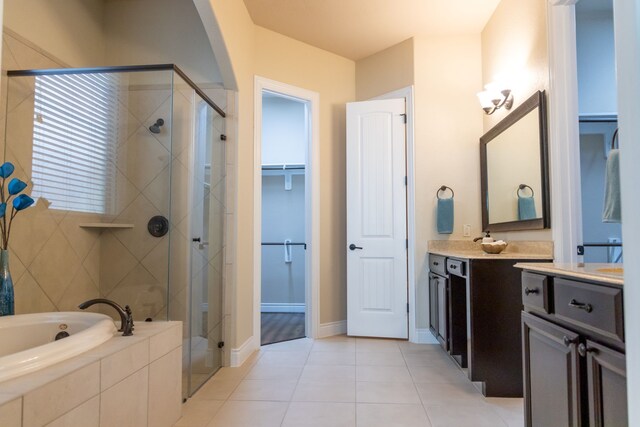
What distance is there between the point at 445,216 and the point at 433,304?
791 millimetres

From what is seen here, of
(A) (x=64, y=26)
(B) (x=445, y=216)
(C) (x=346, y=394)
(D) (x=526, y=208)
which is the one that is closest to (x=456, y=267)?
(D) (x=526, y=208)

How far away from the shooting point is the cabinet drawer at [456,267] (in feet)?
8.43

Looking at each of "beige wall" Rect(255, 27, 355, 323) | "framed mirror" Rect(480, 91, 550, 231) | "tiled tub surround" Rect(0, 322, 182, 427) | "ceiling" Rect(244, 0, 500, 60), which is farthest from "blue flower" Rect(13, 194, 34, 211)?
"framed mirror" Rect(480, 91, 550, 231)

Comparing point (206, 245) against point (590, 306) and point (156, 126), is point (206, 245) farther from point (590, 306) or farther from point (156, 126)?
point (590, 306)

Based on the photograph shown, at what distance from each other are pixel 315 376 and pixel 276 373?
0.29 m

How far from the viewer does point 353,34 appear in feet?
12.1

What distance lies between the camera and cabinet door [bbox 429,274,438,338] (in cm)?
326

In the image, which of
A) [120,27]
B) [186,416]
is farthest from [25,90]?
[186,416]

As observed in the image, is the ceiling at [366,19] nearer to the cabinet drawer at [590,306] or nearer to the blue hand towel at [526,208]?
the blue hand towel at [526,208]

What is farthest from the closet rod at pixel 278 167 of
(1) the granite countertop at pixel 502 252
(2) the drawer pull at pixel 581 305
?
(2) the drawer pull at pixel 581 305

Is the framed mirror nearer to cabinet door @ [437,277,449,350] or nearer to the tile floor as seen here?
cabinet door @ [437,277,449,350]

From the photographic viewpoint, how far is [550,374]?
142 centimetres

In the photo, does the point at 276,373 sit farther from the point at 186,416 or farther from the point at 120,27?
the point at 120,27

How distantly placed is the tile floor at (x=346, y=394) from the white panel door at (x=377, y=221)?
470mm
